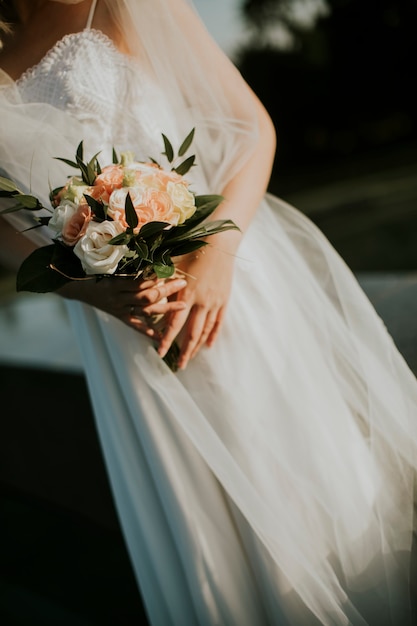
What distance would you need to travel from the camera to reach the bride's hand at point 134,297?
1.57 meters

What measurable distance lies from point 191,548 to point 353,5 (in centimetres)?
3177

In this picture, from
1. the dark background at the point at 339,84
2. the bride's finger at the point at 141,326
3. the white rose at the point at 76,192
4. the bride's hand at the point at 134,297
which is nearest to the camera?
the white rose at the point at 76,192

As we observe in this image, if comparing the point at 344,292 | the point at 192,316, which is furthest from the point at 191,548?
the point at 344,292

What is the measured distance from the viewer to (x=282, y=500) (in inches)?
68.2

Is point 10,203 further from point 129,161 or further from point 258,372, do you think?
point 258,372

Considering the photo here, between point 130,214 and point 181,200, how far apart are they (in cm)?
15

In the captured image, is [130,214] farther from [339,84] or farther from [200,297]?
[339,84]

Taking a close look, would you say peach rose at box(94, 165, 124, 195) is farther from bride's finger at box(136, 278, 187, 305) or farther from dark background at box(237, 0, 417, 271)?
dark background at box(237, 0, 417, 271)

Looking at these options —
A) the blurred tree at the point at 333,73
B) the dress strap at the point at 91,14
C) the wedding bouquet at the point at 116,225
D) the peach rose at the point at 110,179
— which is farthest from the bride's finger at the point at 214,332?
the blurred tree at the point at 333,73

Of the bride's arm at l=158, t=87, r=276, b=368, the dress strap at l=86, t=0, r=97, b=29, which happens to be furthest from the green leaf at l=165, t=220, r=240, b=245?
the dress strap at l=86, t=0, r=97, b=29

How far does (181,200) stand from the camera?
1.46 m

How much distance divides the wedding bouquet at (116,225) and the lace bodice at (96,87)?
24 cm

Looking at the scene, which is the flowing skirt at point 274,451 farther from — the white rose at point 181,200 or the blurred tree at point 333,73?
the blurred tree at point 333,73

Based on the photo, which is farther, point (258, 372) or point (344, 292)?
point (344, 292)
